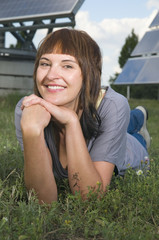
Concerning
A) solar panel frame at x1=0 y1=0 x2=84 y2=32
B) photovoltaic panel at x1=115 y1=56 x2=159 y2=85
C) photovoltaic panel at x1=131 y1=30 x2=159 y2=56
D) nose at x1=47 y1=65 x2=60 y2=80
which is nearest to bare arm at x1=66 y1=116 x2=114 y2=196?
nose at x1=47 y1=65 x2=60 y2=80

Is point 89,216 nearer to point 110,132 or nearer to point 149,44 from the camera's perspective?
point 110,132

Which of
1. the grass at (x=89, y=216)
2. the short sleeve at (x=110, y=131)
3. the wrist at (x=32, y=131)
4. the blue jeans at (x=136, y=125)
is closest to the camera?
the grass at (x=89, y=216)

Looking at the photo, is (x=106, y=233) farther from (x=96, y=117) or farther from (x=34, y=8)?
(x=34, y=8)

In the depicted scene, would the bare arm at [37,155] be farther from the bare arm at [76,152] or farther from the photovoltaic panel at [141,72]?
the photovoltaic panel at [141,72]

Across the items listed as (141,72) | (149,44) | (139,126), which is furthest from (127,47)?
(139,126)

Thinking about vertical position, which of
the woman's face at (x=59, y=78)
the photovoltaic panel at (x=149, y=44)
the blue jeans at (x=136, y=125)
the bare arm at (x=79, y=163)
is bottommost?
the photovoltaic panel at (x=149, y=44)

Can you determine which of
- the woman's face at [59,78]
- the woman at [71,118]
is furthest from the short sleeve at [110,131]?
the woman's face at [59,78]

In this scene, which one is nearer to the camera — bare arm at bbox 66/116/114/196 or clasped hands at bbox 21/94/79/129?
clasped hands at bbox 21/94/79/129

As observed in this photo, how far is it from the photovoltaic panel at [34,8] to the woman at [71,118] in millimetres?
7821

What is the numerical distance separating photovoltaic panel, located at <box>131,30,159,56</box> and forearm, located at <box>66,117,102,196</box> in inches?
509

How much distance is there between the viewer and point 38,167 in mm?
1889

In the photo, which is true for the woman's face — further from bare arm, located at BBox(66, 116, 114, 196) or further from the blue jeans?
the blue jeans

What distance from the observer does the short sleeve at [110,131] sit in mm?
2127

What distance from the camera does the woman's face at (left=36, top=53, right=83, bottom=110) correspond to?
6.35ft
